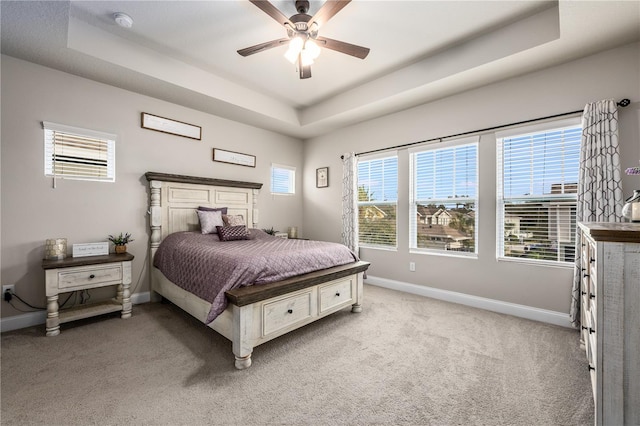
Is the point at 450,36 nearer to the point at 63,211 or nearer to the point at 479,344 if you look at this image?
the point at 479,344

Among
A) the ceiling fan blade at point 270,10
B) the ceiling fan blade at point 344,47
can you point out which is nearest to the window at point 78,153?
the ceiling fan blade at point 270,10

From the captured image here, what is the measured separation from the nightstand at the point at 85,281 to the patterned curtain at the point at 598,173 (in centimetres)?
450

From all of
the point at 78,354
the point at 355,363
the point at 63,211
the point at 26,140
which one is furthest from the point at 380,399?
the point at 26,140

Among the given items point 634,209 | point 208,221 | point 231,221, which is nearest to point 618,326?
point 634,209

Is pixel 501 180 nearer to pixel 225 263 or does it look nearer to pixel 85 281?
pixel 225 263

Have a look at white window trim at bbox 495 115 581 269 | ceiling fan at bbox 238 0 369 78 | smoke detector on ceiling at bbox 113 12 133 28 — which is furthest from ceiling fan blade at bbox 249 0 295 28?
white window trim at bbox 495 115 581 269

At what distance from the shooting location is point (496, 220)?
10.4 ft

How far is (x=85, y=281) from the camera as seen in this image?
2650 millimetres

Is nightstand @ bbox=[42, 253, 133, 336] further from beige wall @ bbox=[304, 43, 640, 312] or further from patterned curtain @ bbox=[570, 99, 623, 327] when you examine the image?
patterned curtain @ bbox=[570, 99, 623, 327]

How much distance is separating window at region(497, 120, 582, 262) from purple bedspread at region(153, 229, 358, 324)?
1.88 metres

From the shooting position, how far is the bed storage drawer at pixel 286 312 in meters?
2.16

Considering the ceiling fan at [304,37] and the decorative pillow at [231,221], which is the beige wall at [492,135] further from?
the decorative pillow at [231,221]

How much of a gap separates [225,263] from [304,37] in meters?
2.03

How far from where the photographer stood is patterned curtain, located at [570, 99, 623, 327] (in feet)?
7.82
